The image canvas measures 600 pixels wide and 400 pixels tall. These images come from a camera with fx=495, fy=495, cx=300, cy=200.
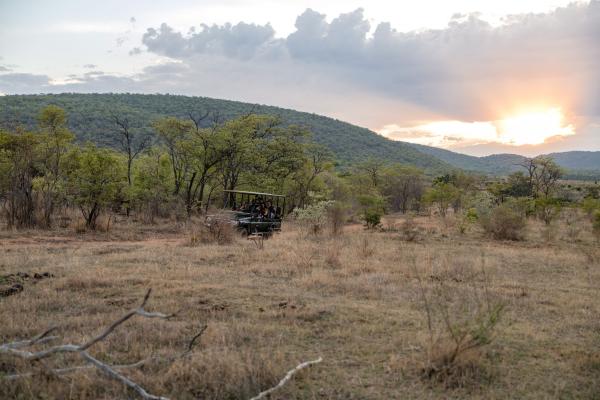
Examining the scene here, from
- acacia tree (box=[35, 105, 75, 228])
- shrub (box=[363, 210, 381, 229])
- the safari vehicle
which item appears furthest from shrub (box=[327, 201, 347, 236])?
acacia tree (box=[35, 105, 75, 228])

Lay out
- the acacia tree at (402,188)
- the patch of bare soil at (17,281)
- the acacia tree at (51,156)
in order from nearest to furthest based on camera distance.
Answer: the patch of bare soil at (17,281) → the acacia tree at (51,156) → the acacia tree at (402,188)

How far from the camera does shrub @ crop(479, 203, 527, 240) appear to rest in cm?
2116

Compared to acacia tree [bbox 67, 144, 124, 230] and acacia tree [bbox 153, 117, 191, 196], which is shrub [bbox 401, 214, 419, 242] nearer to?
acacia tree [bbox 67, 144, 124, 230]

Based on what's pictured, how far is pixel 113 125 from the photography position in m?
59.6

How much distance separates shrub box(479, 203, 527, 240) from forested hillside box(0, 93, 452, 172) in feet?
142

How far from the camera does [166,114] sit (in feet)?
253

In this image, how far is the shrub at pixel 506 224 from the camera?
21.2 meters

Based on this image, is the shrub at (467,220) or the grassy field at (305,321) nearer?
the grassy field at (305,321)

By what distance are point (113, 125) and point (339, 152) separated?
36675mm

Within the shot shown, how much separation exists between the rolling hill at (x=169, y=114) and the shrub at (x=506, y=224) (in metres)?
34.5

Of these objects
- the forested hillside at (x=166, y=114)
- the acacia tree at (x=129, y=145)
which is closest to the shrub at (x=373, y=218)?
the acacia tree at (x=129, y=145)

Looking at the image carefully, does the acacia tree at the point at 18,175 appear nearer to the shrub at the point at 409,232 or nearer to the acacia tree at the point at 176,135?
the acacia tree at the point at 176,135

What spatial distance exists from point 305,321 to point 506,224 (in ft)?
53.8

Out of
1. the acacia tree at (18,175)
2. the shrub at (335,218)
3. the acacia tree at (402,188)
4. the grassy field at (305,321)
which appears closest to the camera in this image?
the grassy field at (305,321)
